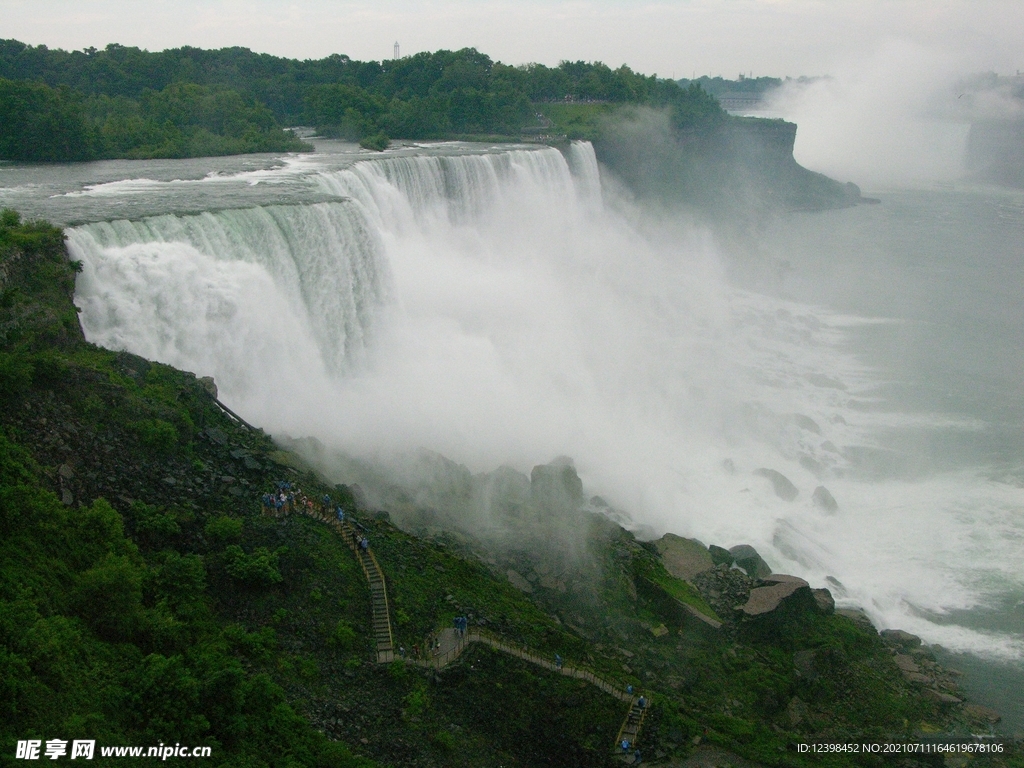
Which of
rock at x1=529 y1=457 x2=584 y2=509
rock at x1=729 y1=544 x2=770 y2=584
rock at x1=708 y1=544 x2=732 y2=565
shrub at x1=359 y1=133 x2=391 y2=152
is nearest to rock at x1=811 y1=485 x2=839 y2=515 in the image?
rock at x1=729 y1=544 x2=770 y2=584

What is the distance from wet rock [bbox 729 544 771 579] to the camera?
18.7 meters

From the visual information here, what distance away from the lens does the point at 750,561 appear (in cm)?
1895

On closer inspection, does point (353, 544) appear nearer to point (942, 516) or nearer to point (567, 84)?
point (942, 516)

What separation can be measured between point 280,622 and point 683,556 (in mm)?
8866

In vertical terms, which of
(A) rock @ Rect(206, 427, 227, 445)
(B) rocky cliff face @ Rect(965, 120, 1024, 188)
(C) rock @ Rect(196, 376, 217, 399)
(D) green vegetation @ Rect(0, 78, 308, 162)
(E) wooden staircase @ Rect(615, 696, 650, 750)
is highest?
(D) green vegetation @ Rect(0, 78, 308, 162)

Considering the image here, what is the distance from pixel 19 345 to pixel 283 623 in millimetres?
6431

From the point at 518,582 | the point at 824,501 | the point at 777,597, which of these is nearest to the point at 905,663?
the point at 777,597

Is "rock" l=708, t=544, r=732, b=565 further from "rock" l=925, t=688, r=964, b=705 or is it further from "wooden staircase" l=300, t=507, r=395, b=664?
"wooden staircase" l=300, t=507, r=395, b=664

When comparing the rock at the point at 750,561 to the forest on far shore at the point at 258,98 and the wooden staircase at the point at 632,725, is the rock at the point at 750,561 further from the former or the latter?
the forest on far shore at the point at 258,98

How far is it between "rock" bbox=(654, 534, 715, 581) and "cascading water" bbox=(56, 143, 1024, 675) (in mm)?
1903

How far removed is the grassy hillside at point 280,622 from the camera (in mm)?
10570

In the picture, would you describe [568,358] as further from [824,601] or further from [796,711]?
[796,711]

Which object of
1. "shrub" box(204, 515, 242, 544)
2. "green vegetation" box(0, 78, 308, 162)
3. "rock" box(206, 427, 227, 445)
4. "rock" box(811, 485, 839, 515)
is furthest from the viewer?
"green vegetation" box(0, 78, 308, 162)

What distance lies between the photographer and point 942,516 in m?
22.7
